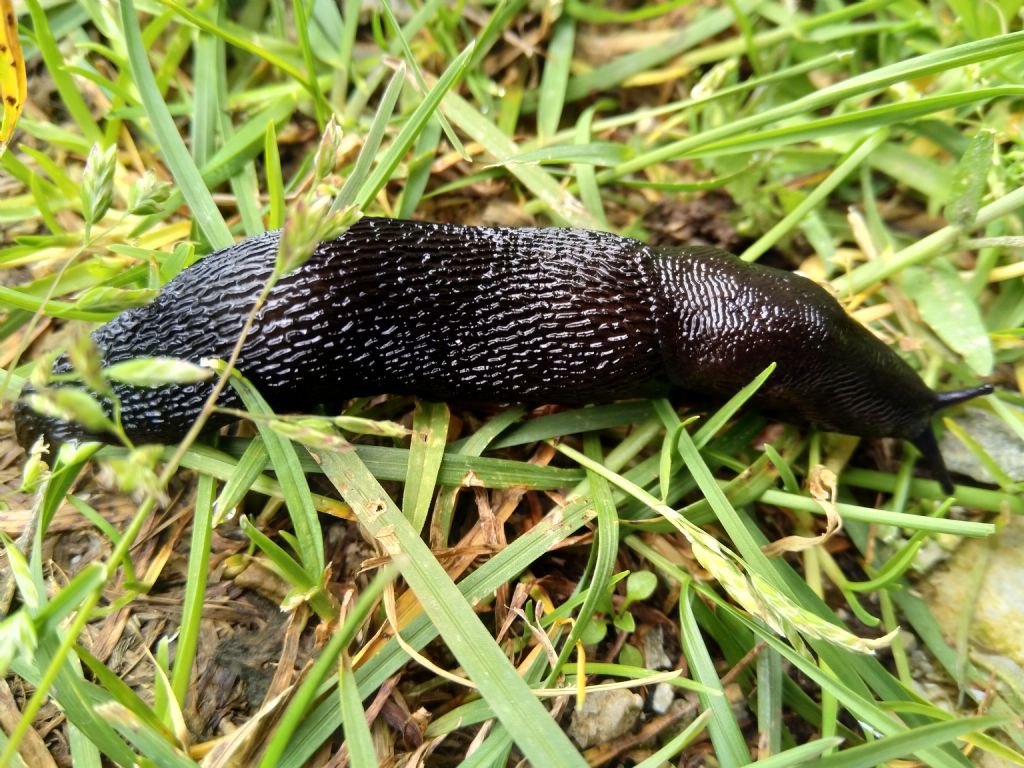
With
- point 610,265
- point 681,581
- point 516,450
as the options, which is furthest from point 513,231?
point 681,581

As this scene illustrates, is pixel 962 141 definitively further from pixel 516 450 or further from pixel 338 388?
pixel 338 388

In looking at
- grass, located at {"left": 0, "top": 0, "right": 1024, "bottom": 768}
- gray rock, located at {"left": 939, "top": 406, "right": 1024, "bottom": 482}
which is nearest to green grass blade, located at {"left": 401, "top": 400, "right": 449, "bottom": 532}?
grass, located at {"left": 0, "top": 0, "right": 1024, "bottom": 768}

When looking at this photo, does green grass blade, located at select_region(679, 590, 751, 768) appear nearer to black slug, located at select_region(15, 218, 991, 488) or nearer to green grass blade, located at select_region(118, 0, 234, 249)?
black slug, located at select_region(15, 218, 991, 488)

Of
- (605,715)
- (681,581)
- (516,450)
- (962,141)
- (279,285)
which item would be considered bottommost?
(605,715)

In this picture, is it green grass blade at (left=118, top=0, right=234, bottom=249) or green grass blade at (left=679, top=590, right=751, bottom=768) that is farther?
green grass blade at (left=118, top=0, right=234, bottom=249)

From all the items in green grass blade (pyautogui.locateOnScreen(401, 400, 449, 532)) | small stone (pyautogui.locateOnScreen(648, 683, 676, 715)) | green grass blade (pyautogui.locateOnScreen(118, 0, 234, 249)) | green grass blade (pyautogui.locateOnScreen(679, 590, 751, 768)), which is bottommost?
small stone (pyautogui.locateOnScreen(648, 683, 676, 715))

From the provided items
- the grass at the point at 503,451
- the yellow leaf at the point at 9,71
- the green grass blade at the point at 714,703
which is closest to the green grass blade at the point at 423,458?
the grass at the point at 503,451

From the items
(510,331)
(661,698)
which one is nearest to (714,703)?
(661,698)
